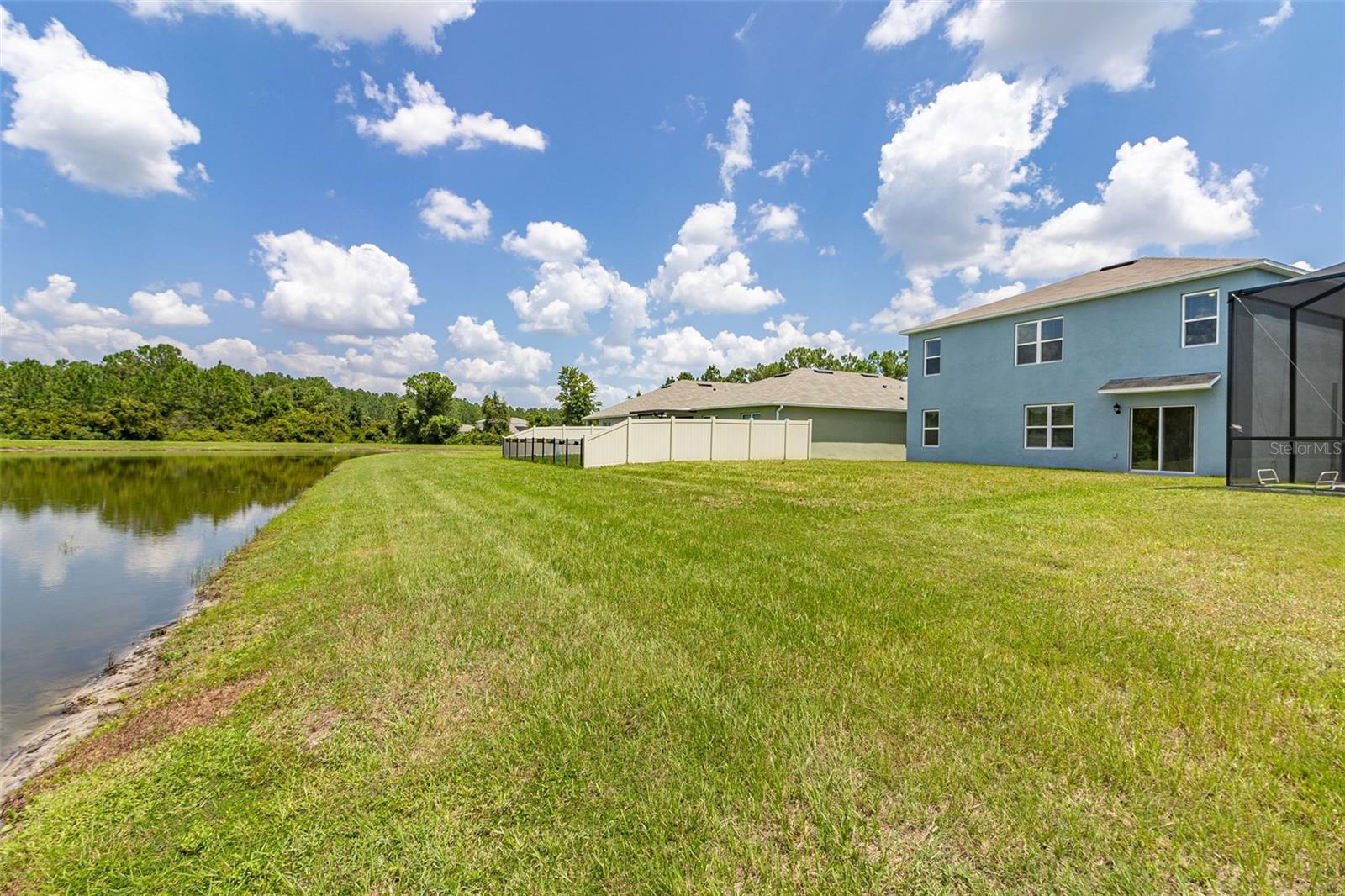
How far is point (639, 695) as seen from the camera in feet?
9.19

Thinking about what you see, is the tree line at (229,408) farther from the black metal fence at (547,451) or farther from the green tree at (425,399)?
the black metal fence at (547,451)

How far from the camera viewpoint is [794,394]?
23.4m

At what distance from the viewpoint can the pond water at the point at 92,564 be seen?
4.23 metres

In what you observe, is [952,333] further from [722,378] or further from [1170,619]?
[722,378]

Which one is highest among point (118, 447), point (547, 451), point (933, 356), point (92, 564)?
point (933, 356)

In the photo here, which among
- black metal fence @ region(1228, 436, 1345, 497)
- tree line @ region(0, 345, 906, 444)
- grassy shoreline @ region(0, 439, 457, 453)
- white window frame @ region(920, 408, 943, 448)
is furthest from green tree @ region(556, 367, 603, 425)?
black metal fence @ region(1228, 436, 1345, 497)

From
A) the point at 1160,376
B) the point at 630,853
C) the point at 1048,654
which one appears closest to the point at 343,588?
the point at 630,853

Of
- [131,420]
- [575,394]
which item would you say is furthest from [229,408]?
[575,394]

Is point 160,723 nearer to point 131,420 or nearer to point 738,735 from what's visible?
point 738,735

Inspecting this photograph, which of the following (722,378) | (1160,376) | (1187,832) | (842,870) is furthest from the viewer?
(722,378)

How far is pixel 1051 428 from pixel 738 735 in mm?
17953

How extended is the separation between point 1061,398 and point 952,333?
4.45 m

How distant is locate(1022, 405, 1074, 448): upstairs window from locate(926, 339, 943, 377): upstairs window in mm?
3637

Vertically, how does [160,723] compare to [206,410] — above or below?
below
